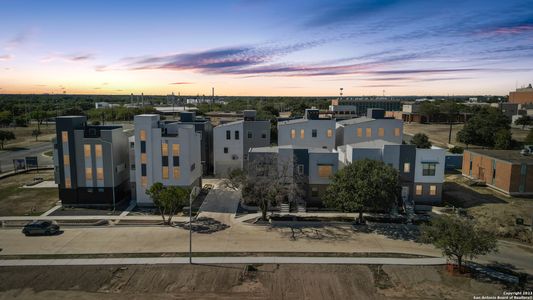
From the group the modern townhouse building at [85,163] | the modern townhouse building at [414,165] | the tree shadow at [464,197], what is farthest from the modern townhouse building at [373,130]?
the modern townhouse building at [85,163]

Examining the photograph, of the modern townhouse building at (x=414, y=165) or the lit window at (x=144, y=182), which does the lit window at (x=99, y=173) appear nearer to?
the lit window at (x=144, y=182)

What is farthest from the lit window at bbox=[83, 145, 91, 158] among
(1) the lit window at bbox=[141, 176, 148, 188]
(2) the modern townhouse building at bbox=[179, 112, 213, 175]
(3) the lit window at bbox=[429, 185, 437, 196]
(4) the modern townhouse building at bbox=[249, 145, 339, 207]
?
(3) the lit window at bbox=[429, 185, 437, 196]

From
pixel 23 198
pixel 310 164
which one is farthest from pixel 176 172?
pixel 23 198

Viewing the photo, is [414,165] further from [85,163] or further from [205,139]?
[85,163]

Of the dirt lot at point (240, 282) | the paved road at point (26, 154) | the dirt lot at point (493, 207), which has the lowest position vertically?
the dirt lot at point (240, 282)

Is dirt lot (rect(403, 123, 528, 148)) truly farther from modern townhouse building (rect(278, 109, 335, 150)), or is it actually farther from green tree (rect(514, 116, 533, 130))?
modern townhouse building (rect(278, 109, 335, 150))
